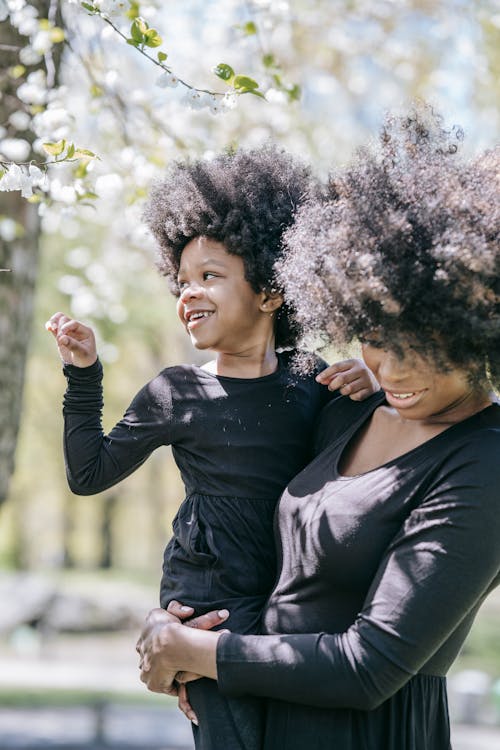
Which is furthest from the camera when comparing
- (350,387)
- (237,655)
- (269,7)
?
(269,7)

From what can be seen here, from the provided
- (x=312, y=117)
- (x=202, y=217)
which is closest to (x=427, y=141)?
(x=202, y=217)

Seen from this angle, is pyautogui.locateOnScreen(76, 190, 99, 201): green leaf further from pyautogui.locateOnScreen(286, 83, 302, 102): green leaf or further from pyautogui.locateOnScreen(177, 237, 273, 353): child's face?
pyautogui.locateOnScreen(286, 83, 302, 102): green leaf

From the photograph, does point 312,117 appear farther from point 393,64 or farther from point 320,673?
point 320,673

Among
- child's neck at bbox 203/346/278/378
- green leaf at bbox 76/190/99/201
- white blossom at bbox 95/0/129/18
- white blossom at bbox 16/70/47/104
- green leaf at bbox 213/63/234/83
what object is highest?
white blossom at bbox 16/70/47/104

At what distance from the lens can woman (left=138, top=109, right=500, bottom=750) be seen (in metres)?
1.95

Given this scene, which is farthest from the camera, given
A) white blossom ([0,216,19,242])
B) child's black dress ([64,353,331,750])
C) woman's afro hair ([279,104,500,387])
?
white blossom ([0,216,19,242])

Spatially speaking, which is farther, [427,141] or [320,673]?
[427,141]

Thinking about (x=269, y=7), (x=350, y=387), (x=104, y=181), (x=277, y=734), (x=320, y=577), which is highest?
(x=269, y=7)

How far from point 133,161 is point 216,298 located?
6.25ft

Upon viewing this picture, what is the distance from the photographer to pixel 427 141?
A: 7.09 ft

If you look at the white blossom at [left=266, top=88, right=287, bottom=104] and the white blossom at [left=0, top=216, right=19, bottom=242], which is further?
the white blossom at [left=0, top=216, right=19, bottom=242]

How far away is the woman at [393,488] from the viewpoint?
1948mm

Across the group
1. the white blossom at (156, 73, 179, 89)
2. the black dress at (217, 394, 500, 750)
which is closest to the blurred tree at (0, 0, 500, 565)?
the white blossom at (156, 73, 179, 89)

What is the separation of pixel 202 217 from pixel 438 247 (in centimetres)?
84
